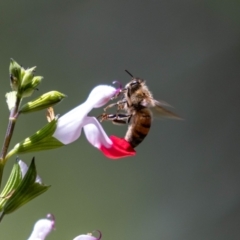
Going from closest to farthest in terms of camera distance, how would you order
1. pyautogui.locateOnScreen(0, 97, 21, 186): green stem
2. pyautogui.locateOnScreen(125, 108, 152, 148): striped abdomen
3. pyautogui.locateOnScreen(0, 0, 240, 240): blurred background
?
pyautogui.locateOnScreen(0, 97, 21, 186): green stem < pyautogui.locateOnScreen(125, 108, 152, 148): striped abdomen < pyautogui.locateOnScreen(0, 0, 240, 240): blurred background

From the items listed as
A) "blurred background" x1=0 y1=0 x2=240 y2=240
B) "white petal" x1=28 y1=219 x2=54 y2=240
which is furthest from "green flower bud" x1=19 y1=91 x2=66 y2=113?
"blurred background" x1=0 y1=0 x2=240 y2=240

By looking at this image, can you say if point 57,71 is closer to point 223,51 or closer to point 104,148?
point 223,51

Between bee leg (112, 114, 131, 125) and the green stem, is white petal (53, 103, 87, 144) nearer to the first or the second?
the green stem

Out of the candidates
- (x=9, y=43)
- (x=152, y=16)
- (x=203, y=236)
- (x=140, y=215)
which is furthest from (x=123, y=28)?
(x=203, y=236)

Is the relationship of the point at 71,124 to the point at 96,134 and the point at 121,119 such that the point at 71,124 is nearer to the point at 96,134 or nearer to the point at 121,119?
the point at 96,134

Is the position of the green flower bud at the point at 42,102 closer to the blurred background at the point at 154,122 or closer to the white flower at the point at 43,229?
the white flower at the point at 43,229

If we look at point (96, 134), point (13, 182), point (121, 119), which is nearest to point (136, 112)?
point (121, 119)
